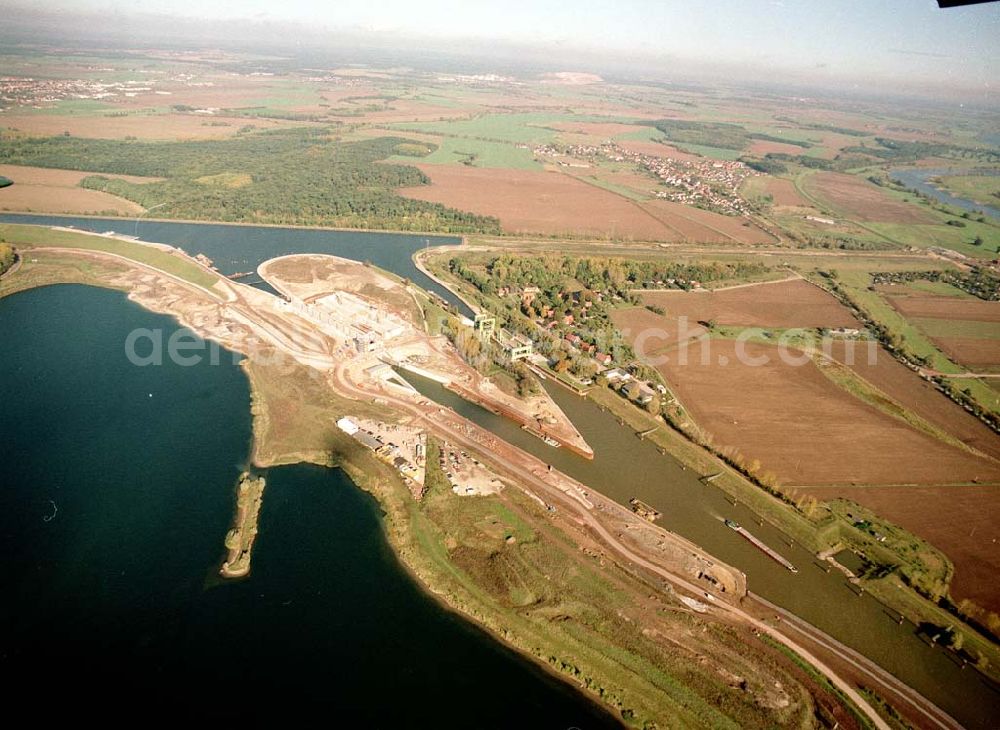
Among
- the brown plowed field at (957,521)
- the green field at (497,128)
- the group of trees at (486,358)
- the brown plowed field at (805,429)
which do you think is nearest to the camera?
the brown plowed field at (957,521)

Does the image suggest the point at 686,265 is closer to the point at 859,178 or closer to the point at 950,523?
the point at 950,523

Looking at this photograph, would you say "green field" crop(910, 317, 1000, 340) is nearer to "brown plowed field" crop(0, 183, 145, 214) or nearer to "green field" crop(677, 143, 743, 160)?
"green field" crop(677, 143, 743, 160)

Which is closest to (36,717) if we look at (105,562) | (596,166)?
(105,562)

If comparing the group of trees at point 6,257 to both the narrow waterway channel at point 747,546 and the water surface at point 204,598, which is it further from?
the narrow waterway channel at point 747,546

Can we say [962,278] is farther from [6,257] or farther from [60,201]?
[60,201]

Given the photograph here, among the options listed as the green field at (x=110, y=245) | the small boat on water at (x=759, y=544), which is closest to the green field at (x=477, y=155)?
the green field at (x=110, y=245)

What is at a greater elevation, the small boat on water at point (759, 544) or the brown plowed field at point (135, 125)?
the brown plowed field at point (135, 125)

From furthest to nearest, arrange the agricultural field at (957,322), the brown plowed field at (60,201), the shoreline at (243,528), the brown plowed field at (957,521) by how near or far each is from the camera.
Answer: the brown plowed field at (60,201)
the agricultural field at (957,322)
the brown plowed field at (957,521)
the shoreline at (243,528)
